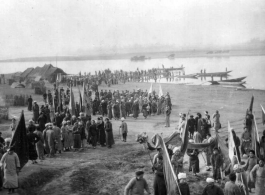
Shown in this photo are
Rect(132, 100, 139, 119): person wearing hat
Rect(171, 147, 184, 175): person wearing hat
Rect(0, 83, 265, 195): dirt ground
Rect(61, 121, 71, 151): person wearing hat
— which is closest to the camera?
Rect(171, 147, 184, 175): person wearing hat

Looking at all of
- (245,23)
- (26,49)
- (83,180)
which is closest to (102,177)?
(83,180)

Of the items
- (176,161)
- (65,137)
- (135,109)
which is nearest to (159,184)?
(176,161)

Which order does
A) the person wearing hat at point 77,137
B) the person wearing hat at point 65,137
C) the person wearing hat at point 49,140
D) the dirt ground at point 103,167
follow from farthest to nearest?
the person wearing hat at point 77,137 → the person wearing hat at point 65,137 → the person wearing hat at point 49,140 → the dirt ground at point 103,167

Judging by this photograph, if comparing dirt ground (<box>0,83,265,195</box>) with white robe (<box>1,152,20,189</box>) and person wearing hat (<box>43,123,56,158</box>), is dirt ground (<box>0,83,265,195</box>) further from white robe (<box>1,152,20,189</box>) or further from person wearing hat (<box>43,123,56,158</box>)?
white robe (<box>1,152,20,189</box>)

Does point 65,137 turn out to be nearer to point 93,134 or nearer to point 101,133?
point 93,134

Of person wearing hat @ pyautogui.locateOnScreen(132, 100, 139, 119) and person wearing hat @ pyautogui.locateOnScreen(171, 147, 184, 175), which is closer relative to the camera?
person wearing hat @ pyautogui.locateOnScreen(171, 147, 184, 175)

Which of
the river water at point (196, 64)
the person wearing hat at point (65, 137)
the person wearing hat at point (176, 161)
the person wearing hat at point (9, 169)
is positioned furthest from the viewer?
the river water at point (196, 64)

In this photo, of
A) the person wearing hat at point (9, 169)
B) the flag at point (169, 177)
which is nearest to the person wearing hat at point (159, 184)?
the flag at point (169, 177)

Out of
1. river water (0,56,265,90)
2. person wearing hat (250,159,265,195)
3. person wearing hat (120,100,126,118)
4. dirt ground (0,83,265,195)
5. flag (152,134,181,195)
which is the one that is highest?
river water (0,56,265,90)

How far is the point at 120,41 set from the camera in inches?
664

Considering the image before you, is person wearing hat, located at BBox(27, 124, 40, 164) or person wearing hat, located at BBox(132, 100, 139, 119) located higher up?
person wearing hat, located at BBox(132, 100, 139, 119)

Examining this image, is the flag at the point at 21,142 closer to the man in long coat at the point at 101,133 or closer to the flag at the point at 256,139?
the man in long coat at the point at 101,133

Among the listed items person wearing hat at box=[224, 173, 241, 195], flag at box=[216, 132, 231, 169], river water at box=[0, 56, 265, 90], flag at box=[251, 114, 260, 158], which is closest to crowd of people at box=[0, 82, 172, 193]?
flag at box=[216, 132, 231, 169]

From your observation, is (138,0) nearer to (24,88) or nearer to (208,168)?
(208,168)
